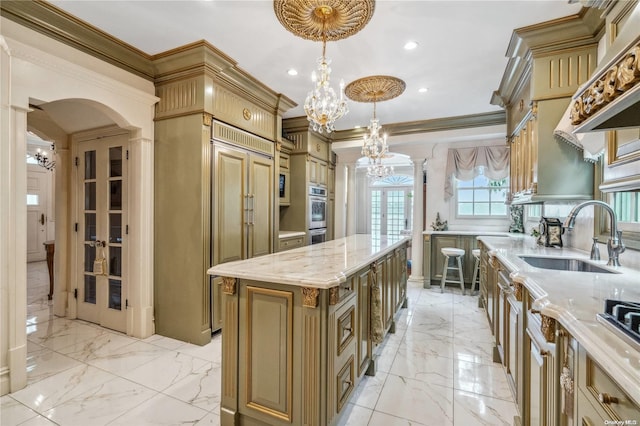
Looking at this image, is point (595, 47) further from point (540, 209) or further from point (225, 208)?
point (225, 208)

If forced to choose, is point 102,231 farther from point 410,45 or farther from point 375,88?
point 410,45

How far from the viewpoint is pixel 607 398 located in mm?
748

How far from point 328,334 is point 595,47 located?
3.08 m

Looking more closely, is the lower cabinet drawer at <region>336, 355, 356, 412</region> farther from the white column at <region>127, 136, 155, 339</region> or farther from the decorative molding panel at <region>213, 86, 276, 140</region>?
the decorative molding panel at <region>213, 86, 276, 140</region>

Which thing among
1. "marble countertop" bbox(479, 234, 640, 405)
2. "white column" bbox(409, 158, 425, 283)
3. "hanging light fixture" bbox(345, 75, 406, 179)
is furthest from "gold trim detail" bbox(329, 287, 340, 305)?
"white column" bbox(409, 158, 425, 283)

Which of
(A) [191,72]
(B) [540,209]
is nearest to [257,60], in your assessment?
(A) [191,72]

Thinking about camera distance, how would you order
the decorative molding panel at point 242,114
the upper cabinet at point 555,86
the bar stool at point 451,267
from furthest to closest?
1. the bar stool at point 451,267
2. the decorative molding panel at point 242,114
3. the upper cabinet at point 555,86

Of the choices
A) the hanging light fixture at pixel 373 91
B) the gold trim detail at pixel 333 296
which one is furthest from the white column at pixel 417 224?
the gold trim detail at pixel 333 296

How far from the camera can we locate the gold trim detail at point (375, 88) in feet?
11.0

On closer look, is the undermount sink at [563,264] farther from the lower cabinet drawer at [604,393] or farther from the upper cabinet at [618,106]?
the lower cabinet drawer at [604,393]

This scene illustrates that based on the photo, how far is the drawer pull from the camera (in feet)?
2.37

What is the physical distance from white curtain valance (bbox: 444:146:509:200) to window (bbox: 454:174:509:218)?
0.58ft

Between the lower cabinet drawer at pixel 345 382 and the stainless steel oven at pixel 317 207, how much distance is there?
3360mm

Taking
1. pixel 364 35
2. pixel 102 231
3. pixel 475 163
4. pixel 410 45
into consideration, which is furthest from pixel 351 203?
pixel 102 231
